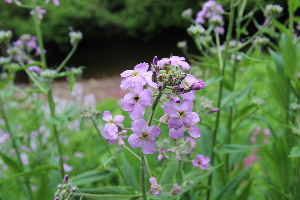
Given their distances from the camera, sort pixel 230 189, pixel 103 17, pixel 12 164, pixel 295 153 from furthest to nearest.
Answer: pixel 103 17
pixel 12 164
pixel 230 189
pixel 295 153

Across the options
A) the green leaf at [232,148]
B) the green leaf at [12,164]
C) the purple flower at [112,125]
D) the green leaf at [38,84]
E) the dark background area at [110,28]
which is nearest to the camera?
the purple flower at [112,125]

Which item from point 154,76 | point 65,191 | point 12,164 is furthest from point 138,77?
point 12,164

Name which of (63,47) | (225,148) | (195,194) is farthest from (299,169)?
(63,47)

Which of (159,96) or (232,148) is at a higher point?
(159,96)

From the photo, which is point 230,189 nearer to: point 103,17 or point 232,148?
point 232,148

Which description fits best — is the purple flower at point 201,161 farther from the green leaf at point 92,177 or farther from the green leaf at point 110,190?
the green leaf at point 92,177

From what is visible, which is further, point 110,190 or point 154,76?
point 110,190

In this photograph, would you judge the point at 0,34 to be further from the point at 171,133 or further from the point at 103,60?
the point at 103,60

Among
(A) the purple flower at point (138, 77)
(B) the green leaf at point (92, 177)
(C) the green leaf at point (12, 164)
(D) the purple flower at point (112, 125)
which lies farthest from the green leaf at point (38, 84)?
(A) the purple flower at point (138, 77)
